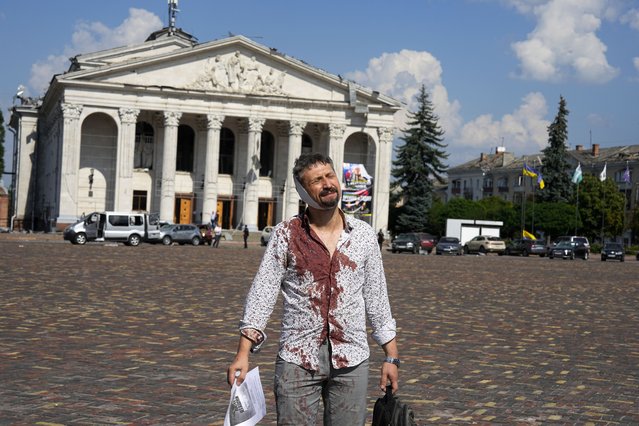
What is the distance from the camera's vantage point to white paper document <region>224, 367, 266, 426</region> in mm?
4695

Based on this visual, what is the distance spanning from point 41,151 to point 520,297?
73760 millimetres

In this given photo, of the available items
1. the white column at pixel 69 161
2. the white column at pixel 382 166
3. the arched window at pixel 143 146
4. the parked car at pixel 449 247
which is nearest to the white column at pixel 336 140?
the white column at pixel 382 166

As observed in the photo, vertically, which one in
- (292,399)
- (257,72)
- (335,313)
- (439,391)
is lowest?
(439,391)

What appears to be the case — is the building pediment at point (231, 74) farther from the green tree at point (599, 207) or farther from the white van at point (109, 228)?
the green tree at point (599, 207)

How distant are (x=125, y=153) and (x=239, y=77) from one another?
34.3 feet

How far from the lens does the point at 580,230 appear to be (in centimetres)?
9706

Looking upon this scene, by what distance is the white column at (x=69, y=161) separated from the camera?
68.1 metres

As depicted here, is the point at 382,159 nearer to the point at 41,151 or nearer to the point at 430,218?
the point at 430,218

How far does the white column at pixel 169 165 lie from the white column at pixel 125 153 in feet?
7.81

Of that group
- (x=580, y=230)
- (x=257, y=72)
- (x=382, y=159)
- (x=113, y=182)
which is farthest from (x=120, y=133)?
(x=580, y=230)

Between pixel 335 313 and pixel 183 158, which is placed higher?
pixel 183 158

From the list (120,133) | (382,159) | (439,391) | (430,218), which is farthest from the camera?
(430,218)

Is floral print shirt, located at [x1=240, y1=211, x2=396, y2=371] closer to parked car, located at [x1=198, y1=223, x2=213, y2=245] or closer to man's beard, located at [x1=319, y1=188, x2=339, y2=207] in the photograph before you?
man's beard, located at [x1=319, y1=188, x2=339, y2=207]

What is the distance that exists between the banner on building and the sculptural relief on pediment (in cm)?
948
